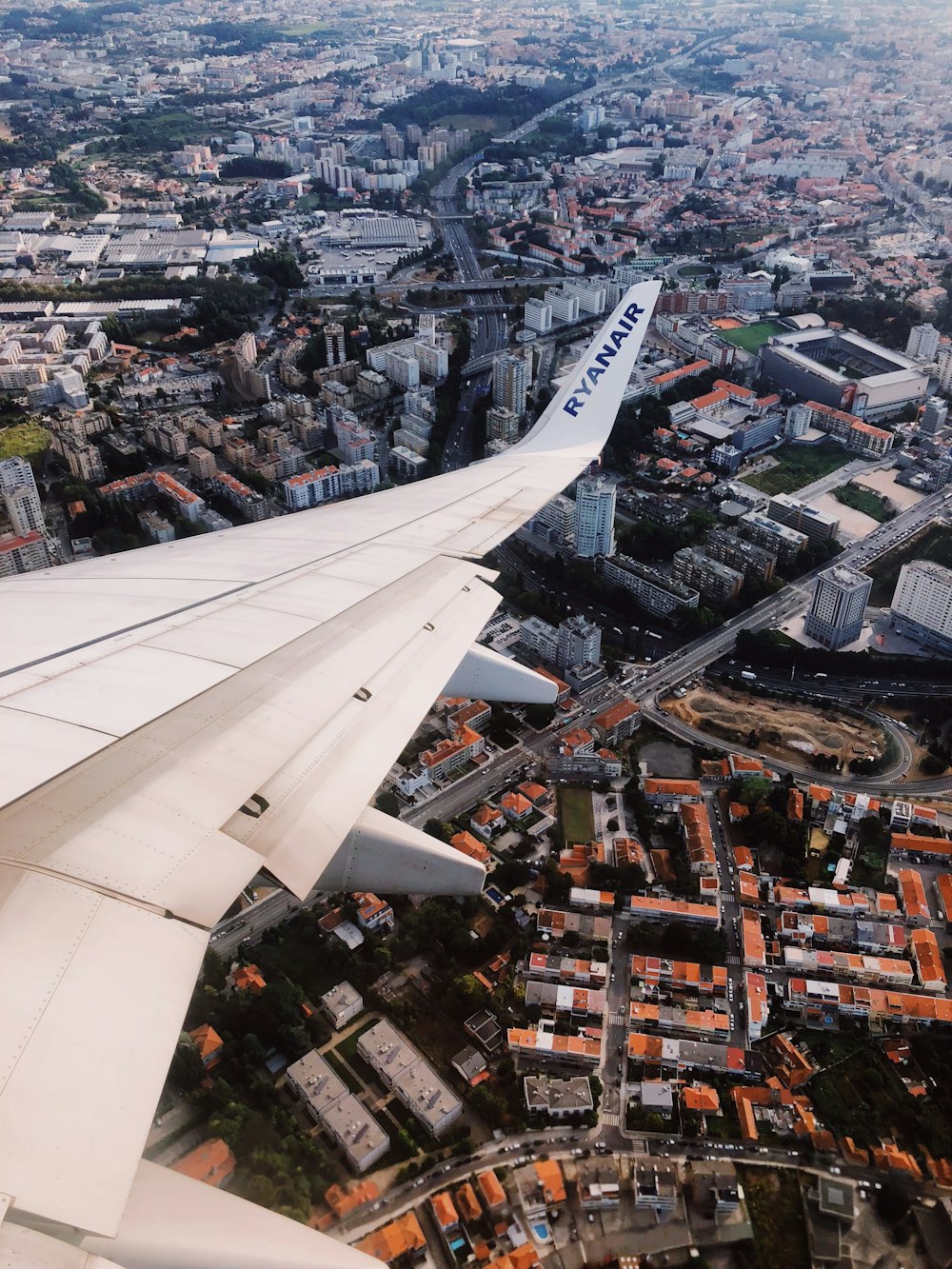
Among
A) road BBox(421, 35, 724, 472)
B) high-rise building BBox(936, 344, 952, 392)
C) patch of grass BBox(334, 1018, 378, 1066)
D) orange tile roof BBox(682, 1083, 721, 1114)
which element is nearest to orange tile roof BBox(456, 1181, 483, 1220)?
patch of grass BBox(334, 1018, 378, 1066)

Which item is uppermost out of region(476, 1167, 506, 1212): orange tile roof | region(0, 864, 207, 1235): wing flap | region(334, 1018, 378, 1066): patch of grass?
region(0, 864, 207, 1235): wing flap

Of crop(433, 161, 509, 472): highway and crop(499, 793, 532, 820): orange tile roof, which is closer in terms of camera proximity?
crop(499, 793, 532, 820): orange tile roof

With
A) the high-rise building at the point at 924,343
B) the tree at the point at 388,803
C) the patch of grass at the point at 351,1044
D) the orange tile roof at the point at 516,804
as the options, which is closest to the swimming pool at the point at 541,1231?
the patch of grass at the point at 351,1044

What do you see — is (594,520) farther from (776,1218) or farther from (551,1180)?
(776,1218)

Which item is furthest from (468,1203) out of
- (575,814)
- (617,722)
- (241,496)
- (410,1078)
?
(241,496)

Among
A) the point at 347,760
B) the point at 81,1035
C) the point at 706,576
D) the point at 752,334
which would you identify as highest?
the point at 81,1035

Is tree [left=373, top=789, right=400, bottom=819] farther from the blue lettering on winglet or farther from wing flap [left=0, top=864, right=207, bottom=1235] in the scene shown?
wing flap [left=0, top=864, right=207, bottom=1235]

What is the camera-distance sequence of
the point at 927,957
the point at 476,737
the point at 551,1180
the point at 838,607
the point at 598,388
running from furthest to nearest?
1. the point at 838,607
2. the point at 476,737
3. the point at 927,957
4. the point at 551,1180
5. the point at 598,388
